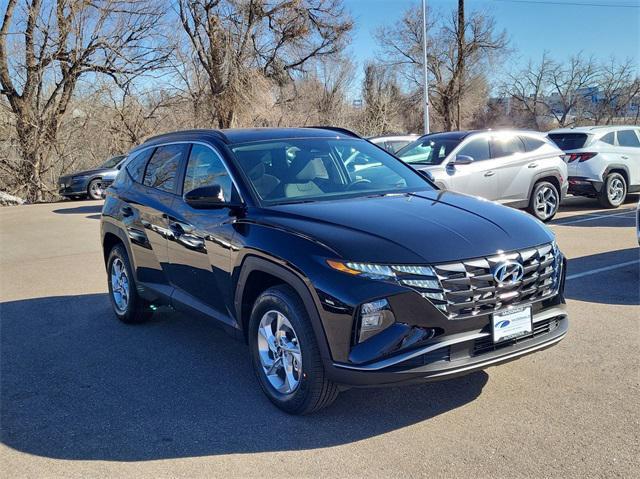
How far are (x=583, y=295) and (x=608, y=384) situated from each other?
7.64ft

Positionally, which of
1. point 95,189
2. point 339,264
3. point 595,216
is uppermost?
point 95,189

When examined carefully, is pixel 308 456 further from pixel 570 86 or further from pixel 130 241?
pixel 570 86

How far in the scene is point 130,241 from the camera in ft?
19.2

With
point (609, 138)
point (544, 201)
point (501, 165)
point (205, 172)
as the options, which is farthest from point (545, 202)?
point (205, 172)

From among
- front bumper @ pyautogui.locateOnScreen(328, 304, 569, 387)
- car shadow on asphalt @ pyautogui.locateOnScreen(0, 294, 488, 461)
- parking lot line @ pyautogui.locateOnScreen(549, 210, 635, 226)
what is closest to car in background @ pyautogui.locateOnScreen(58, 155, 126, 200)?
parking lot line @ pyautogui.locateOnScreen(549, 210, 635, 226)

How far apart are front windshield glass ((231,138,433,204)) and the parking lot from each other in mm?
1427

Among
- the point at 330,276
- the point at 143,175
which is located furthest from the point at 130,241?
the point at 330,276

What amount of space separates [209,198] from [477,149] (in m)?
7.72

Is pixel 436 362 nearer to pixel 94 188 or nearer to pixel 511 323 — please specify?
pixel 511 323

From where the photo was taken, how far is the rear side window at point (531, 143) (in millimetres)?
11336

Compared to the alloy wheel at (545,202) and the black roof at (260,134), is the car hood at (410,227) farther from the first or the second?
the alloy wheel at (545,202)

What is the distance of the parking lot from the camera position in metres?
3.29

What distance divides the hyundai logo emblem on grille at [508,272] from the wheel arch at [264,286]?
1.04m

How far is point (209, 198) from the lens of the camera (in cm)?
420
